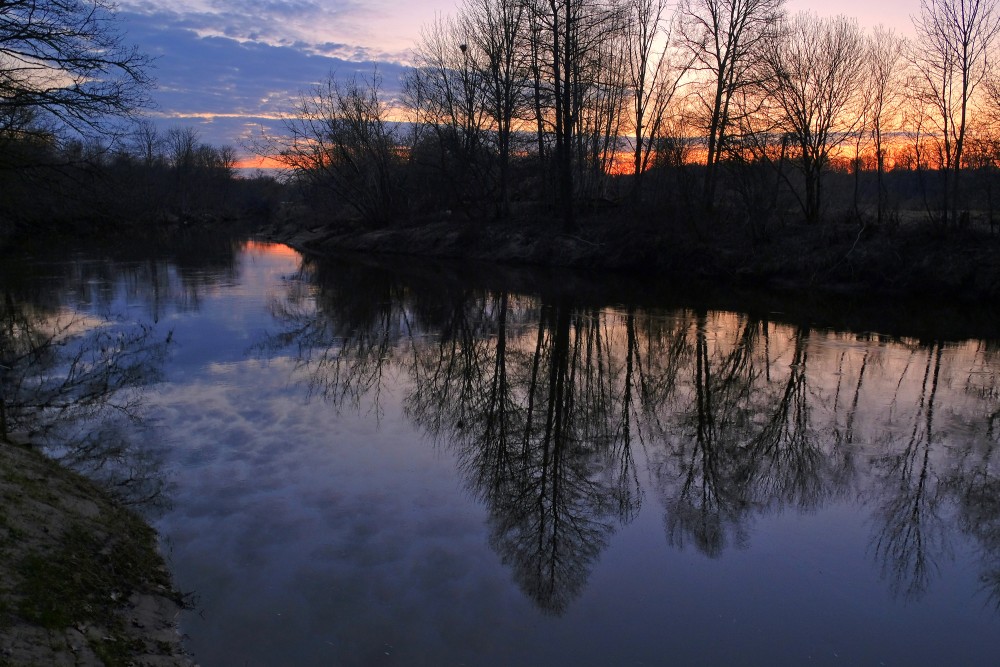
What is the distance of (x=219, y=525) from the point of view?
611 cm

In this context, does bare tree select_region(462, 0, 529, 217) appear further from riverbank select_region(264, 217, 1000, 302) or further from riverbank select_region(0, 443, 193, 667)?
riverbank select_region(0, 443, 193, 667)

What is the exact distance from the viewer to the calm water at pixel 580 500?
4.71 m

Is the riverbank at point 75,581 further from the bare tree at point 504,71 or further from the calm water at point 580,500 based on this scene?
the bare tree at point 504,71

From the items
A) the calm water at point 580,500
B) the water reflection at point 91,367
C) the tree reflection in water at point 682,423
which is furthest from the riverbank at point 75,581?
the tree reflection in water at point 682,423

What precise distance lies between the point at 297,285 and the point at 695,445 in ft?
64.0

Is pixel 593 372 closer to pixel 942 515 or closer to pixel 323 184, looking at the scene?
pixel 942 515

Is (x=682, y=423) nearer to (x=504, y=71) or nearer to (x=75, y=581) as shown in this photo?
(x=75, y=581)

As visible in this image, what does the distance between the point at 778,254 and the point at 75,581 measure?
23.8 m

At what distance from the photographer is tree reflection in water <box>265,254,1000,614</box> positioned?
20.6ft

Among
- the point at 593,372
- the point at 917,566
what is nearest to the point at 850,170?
the point at 593,372

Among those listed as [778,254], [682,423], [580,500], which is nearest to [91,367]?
[580,500]

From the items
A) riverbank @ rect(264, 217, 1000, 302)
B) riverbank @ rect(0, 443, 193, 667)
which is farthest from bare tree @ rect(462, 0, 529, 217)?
riverbank @ rect(0, 443, 193, 667)

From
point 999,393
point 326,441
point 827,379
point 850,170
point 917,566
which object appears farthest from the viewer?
point 850,170

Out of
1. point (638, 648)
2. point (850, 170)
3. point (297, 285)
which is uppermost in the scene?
point (850, 170)
